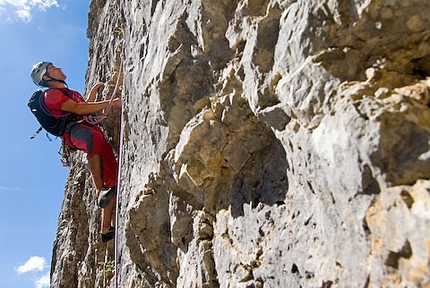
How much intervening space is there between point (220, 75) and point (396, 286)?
7.61ft

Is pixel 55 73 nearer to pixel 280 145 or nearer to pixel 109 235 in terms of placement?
pixel 109 235

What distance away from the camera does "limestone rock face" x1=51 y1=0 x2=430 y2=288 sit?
6.47ft

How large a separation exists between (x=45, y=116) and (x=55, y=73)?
85 centimetres

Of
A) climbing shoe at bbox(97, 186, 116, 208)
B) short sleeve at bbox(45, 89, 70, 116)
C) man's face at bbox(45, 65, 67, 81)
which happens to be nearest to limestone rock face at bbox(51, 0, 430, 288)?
climbing shoe at bbox(97, 186, 116, 208)

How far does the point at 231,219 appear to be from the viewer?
3.51 metres

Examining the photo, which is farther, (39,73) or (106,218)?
(39,73)

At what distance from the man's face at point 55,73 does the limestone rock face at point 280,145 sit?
2.02 meters

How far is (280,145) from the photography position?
3.12m

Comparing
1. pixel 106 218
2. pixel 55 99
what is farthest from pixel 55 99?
pixel 106 218

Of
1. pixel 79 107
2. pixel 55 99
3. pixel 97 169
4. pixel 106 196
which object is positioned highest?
pixel 55 99

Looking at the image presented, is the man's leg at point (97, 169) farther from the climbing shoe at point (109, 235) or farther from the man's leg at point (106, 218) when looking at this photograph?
the climbing shoe at point (109, 235)

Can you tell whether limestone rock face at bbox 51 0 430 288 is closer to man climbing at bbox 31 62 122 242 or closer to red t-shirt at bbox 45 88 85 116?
man climbing at bbox 31 62 122 242

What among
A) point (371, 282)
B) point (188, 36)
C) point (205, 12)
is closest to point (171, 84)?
point (188, 36)

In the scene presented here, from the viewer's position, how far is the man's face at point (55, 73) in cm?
673
